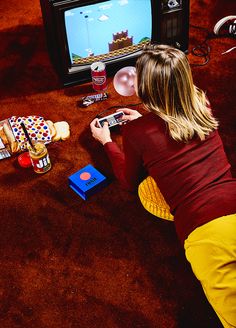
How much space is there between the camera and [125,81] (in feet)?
7.88

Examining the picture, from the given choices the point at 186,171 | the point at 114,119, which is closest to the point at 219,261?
the point at 186,171

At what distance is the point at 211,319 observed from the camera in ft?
5.40

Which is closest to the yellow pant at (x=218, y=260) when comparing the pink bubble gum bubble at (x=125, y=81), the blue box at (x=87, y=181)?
the blue box at (x=87, y=181)

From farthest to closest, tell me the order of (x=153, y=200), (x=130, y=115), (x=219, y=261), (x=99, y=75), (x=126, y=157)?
(x=99, y=75), (x=130, y=115), (x=153, y=200), (x=126, y=157), (x=219, y=261)

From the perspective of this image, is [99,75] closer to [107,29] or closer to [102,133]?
[107,29]

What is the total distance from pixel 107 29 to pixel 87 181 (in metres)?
0.89

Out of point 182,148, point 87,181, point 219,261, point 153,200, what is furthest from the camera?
point 87,181

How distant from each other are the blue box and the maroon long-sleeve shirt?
18.5 inches

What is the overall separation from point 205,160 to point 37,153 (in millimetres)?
841

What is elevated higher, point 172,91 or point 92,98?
point 172,91

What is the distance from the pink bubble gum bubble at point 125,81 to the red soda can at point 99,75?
0.08 m

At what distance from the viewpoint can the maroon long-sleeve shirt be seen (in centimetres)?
148

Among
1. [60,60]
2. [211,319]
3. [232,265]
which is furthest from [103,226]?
[60,60]

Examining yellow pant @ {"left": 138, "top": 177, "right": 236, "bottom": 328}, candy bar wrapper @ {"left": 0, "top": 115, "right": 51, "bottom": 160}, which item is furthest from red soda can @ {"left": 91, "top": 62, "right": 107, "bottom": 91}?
yellow pant @ {"left": 138, "top": 177, "right": 236, "bottom": 328}
